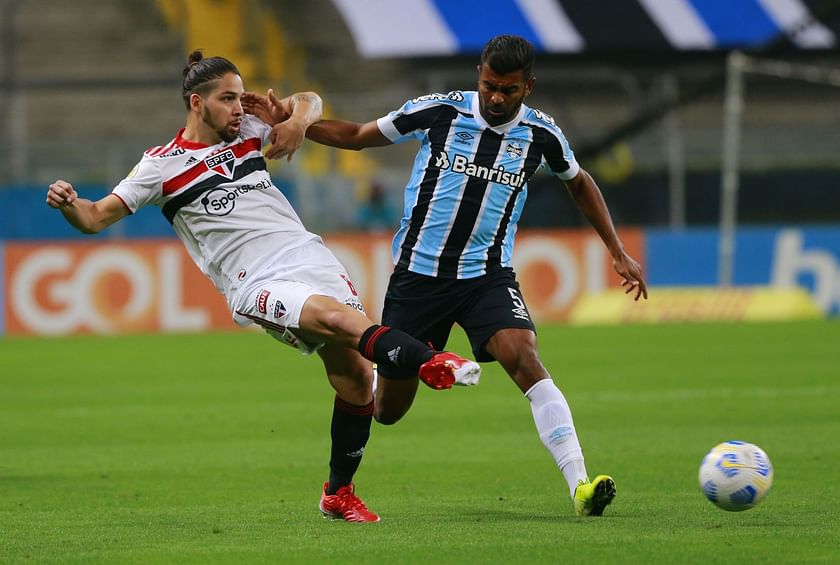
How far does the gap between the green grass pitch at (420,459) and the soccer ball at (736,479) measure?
116 mm

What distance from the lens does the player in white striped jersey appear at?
23.8ft

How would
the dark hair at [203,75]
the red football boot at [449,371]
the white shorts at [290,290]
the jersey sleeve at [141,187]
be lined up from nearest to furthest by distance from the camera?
1. the red football boot at [449,371]
2. the white shorts at [290,290]
3. the jersey sleeve at [141,187]
4. the dark hair at [203,75]

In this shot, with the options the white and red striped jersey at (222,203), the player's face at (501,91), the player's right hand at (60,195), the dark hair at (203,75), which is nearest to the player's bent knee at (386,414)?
the white and red striped jersey at (222,203)

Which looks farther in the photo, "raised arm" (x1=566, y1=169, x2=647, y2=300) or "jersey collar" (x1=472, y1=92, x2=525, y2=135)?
"raised arm" (x1=566, y1=169, x2=647, y2=300)

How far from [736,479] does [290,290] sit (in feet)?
7.40

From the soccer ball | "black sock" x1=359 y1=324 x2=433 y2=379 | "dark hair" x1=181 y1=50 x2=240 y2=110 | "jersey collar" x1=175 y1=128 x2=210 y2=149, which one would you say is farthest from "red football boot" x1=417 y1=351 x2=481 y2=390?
"dark hair" x1=181 y1=50 x2=240 y2=110

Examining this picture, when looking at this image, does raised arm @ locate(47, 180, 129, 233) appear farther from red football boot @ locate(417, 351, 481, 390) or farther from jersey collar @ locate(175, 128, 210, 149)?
red football boot @ locate(417, 351, 481, 390)

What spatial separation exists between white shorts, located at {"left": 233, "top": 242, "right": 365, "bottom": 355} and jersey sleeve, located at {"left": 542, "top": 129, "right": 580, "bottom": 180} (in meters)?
1.28

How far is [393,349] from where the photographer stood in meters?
6.70

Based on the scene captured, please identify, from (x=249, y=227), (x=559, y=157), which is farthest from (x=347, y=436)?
(x=559, y=157)

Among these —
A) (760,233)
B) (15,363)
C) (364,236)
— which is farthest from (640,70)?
A: (15,363)

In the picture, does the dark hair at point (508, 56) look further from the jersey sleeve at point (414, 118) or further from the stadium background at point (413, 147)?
the stadium background at point (413, 147)

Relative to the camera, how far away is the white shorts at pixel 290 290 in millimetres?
7094

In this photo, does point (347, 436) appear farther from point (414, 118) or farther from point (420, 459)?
point (420, 459)
